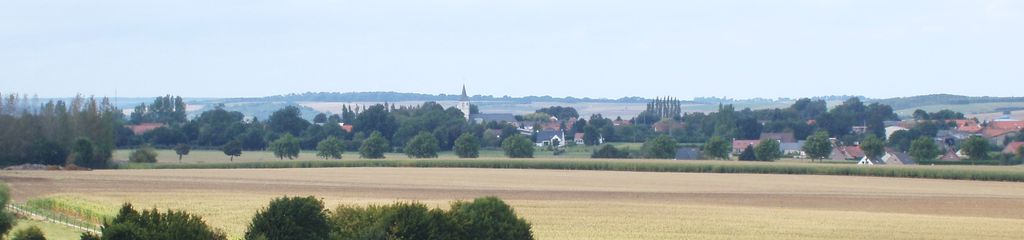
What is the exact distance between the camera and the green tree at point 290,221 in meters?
26.9

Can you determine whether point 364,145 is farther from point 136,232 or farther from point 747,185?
point 136,232

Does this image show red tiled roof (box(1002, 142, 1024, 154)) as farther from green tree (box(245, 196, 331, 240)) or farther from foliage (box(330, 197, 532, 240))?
green tree (box(245, 196, 331, 240))

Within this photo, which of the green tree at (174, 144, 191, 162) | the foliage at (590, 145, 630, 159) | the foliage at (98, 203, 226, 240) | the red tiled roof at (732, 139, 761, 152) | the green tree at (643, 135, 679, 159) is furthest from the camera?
the red tiled roof at (732, 139, 761, 152)

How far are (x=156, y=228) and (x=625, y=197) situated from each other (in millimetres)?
26372

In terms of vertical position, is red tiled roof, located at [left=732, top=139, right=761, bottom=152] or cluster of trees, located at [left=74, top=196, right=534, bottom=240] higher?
cluster of trees, located at [left=74, top=196, right=534, bottom=240]

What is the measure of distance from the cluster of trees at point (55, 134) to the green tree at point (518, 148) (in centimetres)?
2464

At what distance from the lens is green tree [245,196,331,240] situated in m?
26.9

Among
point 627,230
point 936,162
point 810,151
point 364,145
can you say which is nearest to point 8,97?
point 364,145

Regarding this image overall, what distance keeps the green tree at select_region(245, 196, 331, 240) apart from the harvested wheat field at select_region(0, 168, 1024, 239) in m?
5.93

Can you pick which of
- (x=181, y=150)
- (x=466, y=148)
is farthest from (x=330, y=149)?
(x=181, y=150)

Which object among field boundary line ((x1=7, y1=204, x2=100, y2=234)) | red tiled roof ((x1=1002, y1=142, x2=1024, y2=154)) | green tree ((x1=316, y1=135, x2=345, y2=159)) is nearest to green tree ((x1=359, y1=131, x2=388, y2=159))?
green tree ((x1=316, y1=135, x2=345, y2=159))

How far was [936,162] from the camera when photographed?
274ft

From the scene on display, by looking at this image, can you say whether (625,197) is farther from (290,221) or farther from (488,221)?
(290,221)

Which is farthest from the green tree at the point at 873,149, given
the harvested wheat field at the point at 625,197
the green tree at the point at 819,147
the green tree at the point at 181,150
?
the green tree at the point at 181,150
